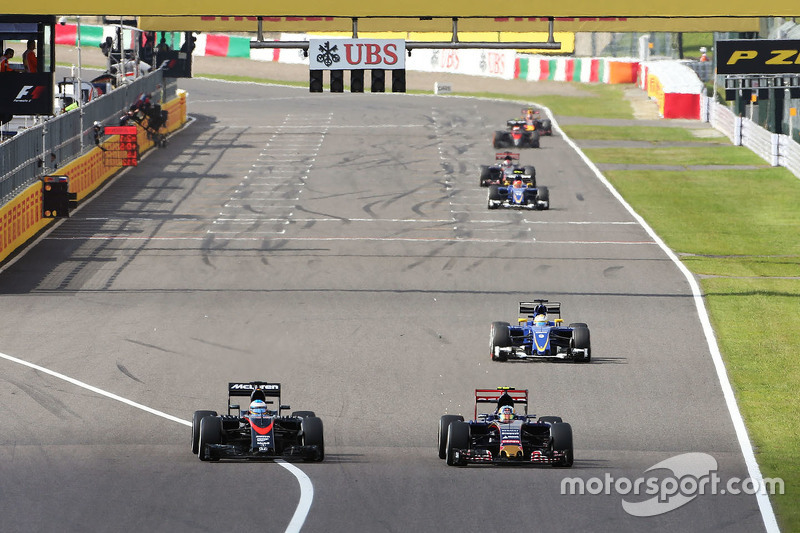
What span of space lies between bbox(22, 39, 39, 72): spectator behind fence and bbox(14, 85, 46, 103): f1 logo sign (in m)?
0.43

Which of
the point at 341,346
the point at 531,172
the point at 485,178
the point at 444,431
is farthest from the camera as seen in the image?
the point at 485,178

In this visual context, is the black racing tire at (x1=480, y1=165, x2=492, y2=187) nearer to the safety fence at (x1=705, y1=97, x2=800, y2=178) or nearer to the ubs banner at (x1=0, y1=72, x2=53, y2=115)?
the safety fence at (x1=705, y1=97, x2=800, y2=178)

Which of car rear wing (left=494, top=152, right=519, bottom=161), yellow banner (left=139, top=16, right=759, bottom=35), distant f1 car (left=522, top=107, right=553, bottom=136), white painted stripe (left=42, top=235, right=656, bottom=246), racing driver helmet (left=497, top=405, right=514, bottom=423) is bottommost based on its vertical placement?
racing driver helmet (left=497, top=405, right=514, bottom=423)

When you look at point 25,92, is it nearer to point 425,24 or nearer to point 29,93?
point 29,93

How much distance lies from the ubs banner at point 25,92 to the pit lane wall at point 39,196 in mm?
4991

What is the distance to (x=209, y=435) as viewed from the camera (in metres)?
20.2

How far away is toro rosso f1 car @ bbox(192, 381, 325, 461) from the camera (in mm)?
20156

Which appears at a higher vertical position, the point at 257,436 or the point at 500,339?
the point at 500,339

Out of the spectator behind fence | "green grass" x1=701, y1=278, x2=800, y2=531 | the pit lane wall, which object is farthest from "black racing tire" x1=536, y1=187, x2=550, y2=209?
the spectator behind fence

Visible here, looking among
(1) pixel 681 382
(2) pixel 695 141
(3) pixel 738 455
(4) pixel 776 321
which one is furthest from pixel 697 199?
(3) pixel 738 455

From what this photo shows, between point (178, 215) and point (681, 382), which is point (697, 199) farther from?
point (681, 382)

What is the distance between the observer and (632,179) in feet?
185

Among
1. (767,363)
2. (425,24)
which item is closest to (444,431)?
(767,363)
